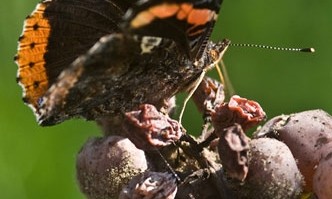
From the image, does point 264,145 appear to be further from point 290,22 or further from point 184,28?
point 290,22

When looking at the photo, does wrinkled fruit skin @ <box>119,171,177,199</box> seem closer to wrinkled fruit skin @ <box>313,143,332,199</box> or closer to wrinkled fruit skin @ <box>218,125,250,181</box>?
wrinkled fruit skin @ <box>218,125,250,181</box>

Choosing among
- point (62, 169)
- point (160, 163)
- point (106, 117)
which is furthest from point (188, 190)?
point (62, 169)

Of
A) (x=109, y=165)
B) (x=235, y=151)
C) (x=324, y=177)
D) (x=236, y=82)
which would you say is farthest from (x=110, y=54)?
(x=236, y=82)

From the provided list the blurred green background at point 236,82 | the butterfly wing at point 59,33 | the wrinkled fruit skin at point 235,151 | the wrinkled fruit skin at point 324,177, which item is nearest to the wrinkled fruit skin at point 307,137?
the wrinkled fruit skin at point 324,177

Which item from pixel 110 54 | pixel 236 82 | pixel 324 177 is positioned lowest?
pixel 324 177

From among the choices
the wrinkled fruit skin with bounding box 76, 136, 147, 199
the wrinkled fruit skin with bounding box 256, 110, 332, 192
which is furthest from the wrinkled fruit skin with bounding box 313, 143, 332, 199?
the wrinkled fruit skin with bounding box 76, 136, 147, 199

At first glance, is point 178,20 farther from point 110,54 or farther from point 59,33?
point 59,33

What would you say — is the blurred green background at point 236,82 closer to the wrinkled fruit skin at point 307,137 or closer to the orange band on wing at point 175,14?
the orange band on wing at point 175,14
